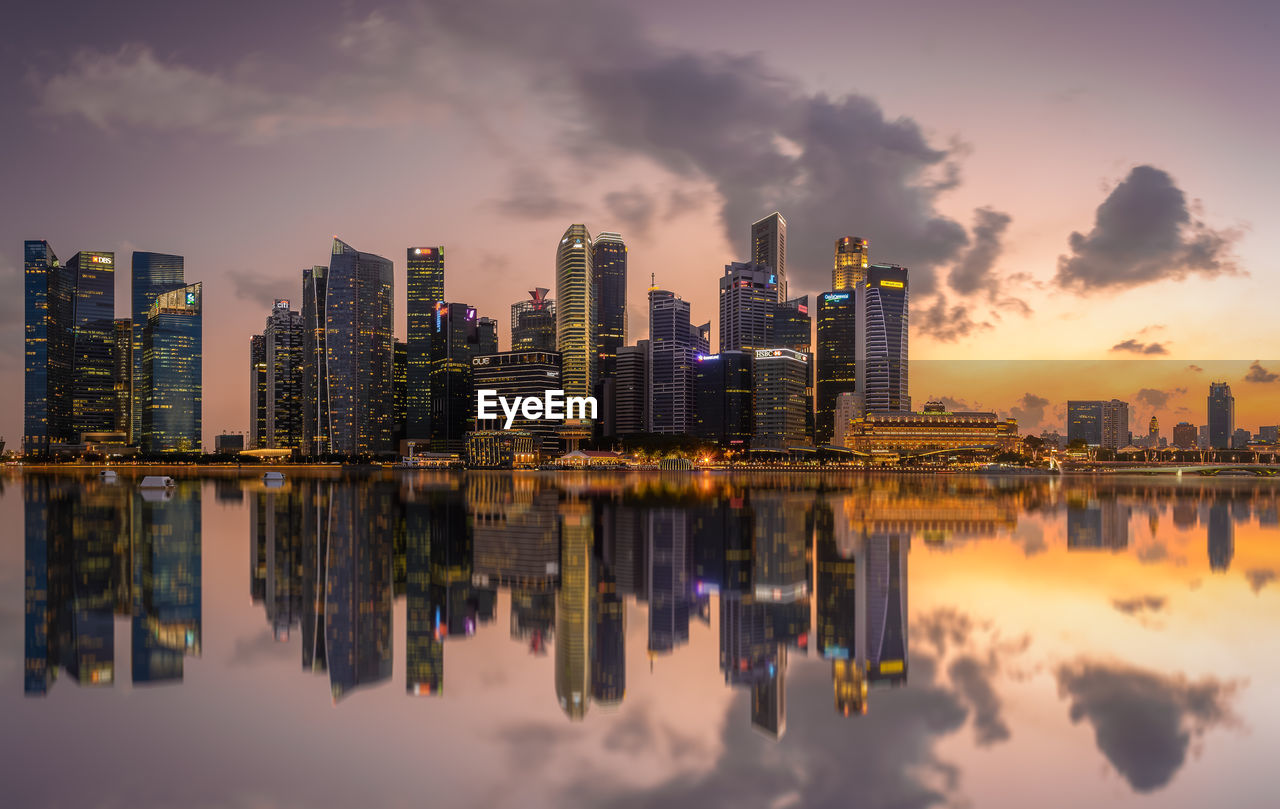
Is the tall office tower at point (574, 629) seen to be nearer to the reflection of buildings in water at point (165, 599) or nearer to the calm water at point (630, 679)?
the calm water at point (630, 679)

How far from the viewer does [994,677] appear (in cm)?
1286

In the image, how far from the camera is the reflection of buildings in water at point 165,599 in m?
13.6

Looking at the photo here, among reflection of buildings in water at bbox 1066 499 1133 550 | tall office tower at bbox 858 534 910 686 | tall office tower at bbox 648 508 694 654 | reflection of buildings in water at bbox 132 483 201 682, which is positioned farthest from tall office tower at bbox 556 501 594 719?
reflection of buildings in water at bbox 1066 499 1133 550

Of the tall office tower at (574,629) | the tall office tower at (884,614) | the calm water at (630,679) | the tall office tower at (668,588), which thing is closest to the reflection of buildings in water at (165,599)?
the calm water at (630,679)

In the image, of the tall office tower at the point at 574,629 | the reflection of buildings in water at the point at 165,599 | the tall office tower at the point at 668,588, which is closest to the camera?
the tall office tower at the point at 574,629

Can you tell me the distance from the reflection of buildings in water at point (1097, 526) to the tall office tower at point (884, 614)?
11.0 meters

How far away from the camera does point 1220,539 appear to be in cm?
3641

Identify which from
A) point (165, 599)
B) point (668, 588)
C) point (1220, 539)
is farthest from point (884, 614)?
point (1220, 539)

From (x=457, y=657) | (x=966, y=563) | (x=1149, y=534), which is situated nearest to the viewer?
(x=457, y=657)

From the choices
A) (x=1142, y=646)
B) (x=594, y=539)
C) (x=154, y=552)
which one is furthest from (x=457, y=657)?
(x=154, y=552)

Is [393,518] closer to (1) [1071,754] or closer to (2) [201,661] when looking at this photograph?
(2) [201,661]

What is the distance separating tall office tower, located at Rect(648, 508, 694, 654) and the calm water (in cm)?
13

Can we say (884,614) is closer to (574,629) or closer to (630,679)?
(574,629)

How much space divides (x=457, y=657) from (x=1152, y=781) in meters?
10.1
